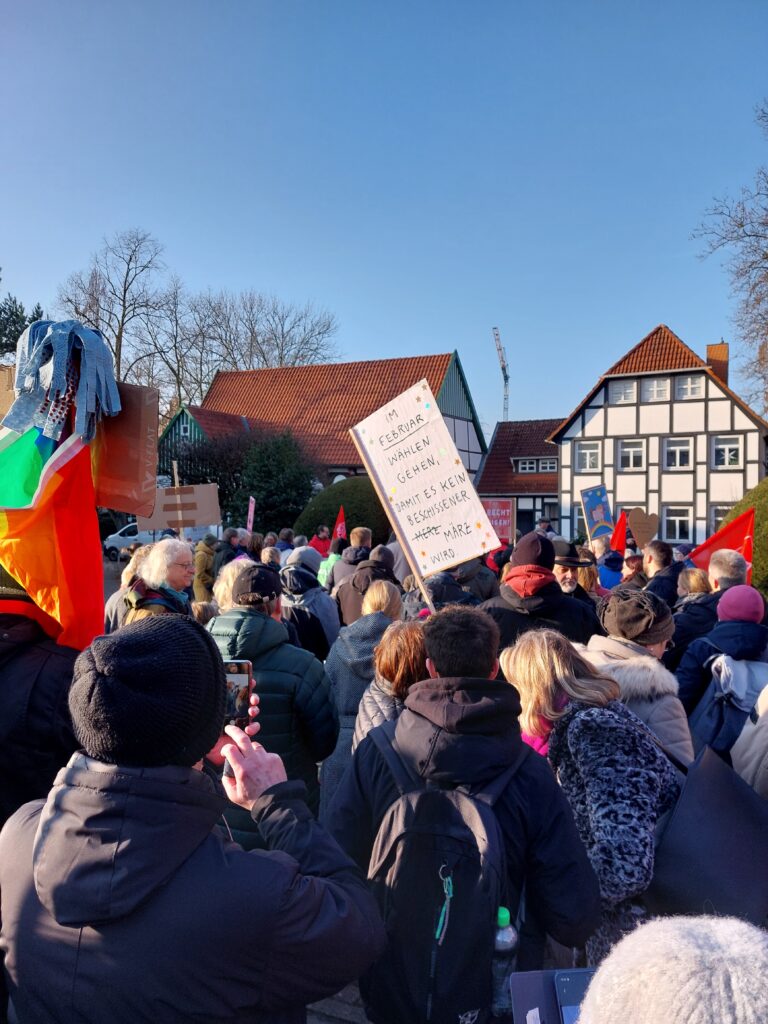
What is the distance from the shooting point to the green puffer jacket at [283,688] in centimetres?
354

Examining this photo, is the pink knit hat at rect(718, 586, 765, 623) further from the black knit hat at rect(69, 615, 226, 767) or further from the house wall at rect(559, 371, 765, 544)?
the house wall at rect(559, 371, 765, 544)

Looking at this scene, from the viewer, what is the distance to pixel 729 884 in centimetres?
226

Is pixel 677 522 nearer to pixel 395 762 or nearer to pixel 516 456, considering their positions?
pixel 516 456

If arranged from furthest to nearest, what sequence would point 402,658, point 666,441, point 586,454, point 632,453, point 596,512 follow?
point 586,454 < point 632,453 < point 666,441 < point 596,512 < point 402,658

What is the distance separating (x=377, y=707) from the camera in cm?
334

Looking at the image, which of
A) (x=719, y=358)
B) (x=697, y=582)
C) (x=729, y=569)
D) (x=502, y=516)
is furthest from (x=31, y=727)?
(x=719, y=358)

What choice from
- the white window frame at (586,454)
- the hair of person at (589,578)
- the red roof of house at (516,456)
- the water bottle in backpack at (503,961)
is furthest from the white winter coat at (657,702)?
the red roof of house at (516,456)

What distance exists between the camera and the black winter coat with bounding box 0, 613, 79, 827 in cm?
225

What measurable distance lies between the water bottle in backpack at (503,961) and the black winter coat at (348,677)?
219cm

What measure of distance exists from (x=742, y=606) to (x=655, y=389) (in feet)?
99.4

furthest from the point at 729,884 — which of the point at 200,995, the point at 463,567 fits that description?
the point at 463,567

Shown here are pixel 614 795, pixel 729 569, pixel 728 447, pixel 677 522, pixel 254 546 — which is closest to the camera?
pixel 614 795

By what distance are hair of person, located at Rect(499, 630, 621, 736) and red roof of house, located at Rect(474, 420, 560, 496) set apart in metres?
35.8

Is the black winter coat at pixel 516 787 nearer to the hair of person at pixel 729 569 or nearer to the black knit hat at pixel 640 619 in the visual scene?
the black knit hat at pixel 640 619
